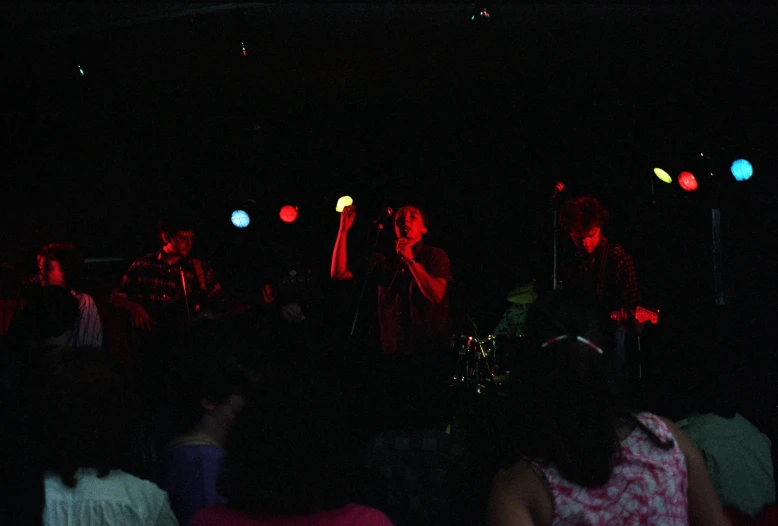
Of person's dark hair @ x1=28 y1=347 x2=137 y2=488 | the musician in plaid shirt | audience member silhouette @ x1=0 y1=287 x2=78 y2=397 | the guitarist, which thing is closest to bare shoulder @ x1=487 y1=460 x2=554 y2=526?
person's dark hair @ x1=28 y1=347 x2=137 y2=488

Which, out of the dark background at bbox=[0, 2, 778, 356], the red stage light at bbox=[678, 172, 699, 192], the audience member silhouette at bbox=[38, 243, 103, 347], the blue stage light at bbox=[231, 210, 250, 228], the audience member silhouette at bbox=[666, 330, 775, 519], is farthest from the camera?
the blue stage light at bbox=[231, 210, 250, 228]

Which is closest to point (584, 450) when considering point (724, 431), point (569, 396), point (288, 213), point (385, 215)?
point (569, 396)

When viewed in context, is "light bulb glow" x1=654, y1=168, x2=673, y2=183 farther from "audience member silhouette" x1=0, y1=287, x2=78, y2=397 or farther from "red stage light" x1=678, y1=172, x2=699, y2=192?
"audience member silhouette" x1=0, y1=287, x2=78, y2=397

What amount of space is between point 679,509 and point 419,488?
4.34ft

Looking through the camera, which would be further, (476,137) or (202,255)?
(202,255)

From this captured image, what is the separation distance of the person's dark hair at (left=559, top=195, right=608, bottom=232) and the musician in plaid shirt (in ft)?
8.79

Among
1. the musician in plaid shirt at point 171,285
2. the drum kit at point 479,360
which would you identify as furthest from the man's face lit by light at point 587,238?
the musician in plaid shirt at point 171,285

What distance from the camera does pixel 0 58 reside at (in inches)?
192

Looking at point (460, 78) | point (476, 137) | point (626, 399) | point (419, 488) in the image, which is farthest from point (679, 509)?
point (476, 137)

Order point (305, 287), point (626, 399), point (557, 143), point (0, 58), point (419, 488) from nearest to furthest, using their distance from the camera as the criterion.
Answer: point (626, 399) → point (419, 488) → point (0, 58) → point (305, 287) → point (557, 143)

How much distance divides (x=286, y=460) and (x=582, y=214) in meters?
3.95

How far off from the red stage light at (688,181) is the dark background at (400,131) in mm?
73

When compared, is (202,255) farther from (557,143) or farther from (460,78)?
(557,143)

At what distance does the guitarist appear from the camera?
5.00 m
